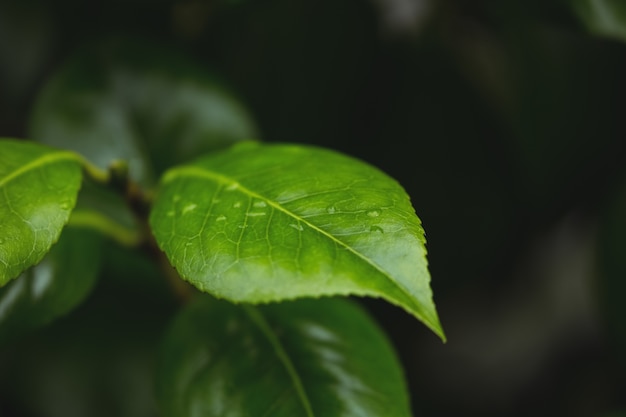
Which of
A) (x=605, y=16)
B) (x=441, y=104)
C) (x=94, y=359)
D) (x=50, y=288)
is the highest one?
(x=605, y=16)

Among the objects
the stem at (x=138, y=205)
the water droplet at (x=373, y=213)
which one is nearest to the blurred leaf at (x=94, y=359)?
the stem at (x=138, y=205)

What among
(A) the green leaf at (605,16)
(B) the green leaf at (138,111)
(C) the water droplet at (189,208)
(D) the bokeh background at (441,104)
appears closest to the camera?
(C) the water droplet at (189,208)

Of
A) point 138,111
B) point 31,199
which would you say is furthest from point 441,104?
point 31,199

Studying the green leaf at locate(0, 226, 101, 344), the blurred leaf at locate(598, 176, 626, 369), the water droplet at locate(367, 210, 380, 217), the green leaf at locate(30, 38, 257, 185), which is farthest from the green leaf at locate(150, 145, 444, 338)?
the blurred leaf at locate(598, 176, 626, 369)

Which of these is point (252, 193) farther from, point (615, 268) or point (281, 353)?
point (615, 268)

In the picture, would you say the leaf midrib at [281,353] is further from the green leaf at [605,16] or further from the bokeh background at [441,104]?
the green leaf at [605,16]
